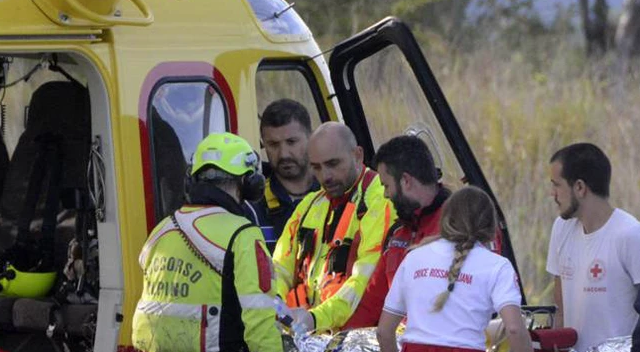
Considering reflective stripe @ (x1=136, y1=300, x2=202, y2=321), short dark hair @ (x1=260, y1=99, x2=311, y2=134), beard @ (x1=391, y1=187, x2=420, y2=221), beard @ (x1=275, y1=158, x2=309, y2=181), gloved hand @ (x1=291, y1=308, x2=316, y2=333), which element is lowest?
Answer: gloved hand @ (x1=291, y1=308, x2=316, y2=333)

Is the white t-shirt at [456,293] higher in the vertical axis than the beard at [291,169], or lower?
lower

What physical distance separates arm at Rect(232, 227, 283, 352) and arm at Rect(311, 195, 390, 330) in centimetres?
54

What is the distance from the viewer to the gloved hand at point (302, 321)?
7094mm

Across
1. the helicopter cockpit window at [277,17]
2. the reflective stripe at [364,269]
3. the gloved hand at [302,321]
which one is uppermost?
the helicopter cockpit window at [277,17]

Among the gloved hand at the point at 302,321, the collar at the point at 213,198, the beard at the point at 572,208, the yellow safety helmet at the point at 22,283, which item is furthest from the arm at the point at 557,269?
the yellow safety helmet at the point at 22,283

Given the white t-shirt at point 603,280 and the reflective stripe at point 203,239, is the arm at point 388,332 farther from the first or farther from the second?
the white t-shirt at point 603,280

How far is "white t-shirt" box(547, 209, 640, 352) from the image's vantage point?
695 centimetres

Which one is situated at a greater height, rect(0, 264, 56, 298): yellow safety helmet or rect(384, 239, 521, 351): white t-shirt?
rect(0, 264, 56, 298): yellow safety helmet

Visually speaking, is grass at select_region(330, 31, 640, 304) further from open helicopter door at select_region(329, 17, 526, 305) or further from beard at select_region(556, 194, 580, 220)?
beard at select_region(556, 194, 580, 220)

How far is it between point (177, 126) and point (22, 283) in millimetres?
1107

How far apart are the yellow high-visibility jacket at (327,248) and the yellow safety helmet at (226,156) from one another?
747 mm

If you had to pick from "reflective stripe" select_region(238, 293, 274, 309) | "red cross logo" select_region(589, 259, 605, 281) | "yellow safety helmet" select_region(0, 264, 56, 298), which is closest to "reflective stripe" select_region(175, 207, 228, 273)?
"reflective stripe" select_region(238, 293, 274, 309)

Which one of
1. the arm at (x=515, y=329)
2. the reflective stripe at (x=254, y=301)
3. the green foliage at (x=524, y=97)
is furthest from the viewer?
the green foliage at (x=524, y=97)

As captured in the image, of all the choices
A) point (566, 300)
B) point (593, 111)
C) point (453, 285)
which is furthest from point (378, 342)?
point (593, 111)
